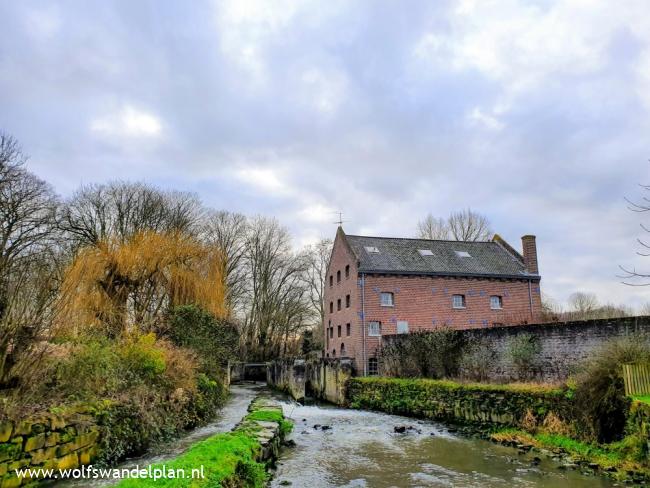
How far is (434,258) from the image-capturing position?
26.1 m

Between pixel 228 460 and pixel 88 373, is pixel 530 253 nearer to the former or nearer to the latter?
pixel 88 373

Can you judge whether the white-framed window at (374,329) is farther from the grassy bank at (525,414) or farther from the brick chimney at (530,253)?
the brick chimney at (530,253)

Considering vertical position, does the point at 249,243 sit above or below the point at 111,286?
above

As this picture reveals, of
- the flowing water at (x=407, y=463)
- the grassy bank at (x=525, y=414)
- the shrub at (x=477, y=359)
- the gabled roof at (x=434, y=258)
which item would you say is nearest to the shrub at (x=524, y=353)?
the shrub at (x=477, y=359)

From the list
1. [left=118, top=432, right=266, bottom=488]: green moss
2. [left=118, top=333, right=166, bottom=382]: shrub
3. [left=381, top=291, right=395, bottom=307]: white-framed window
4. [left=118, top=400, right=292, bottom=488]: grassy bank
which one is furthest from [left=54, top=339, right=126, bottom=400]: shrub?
[left=381, top=291, right=395, bottom=307]: white-framed window

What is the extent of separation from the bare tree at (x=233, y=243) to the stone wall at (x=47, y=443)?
91.9 ft

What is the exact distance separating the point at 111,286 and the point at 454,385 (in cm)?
1161

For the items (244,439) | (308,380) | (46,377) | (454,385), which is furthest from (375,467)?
(308,380)

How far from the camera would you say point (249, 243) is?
3775 centimetres

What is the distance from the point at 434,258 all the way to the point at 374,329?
5.85 meters

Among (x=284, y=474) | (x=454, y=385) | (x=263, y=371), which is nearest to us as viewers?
(x=284, y=474)

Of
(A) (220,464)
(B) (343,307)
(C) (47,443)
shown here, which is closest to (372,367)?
(B) (343,307)

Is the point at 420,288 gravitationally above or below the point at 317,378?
above

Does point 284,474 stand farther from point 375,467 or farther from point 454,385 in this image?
point 454,385
